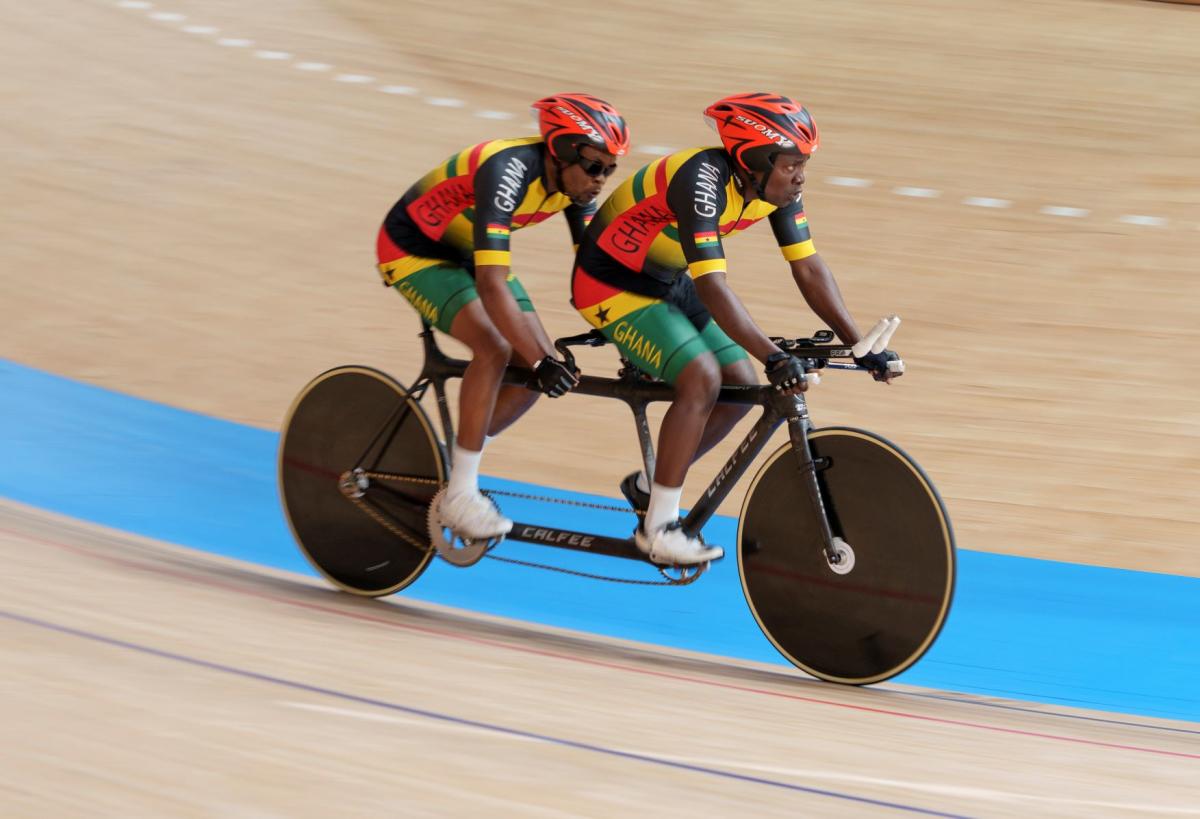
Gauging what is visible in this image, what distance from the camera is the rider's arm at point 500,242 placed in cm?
290

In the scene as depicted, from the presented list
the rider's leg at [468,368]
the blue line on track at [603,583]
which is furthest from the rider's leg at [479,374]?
the blue line on track at [603,583]

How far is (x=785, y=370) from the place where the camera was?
271cm

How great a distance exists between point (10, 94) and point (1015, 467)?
240 inches

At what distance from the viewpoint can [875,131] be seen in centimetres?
654

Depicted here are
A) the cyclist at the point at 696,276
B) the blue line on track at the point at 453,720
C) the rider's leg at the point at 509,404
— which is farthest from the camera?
the rider's leg at the point at 509,404

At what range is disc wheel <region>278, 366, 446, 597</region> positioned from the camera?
3.35 m

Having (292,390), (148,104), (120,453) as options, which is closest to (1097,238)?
(292,390)

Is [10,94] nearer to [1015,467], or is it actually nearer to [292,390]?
[292,390]

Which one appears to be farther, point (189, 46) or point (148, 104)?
point (189, 46)

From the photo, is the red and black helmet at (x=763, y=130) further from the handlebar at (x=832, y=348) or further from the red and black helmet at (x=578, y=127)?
the handlebar at (x=832, y=348)

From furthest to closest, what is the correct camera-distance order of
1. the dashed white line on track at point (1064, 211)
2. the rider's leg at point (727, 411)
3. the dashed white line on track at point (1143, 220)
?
the dashed white line on track at point (1064, 211), the dashed white line on track at point (1143, 220), the rider's leg at point (727, 411)

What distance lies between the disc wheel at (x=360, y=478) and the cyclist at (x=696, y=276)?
60 cm

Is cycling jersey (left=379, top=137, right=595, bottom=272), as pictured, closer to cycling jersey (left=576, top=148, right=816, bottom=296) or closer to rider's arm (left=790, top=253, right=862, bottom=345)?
cycling jersey (left=576, top=148, right=816, bottom=296)

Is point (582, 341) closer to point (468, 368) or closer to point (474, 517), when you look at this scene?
point (468, 368)
